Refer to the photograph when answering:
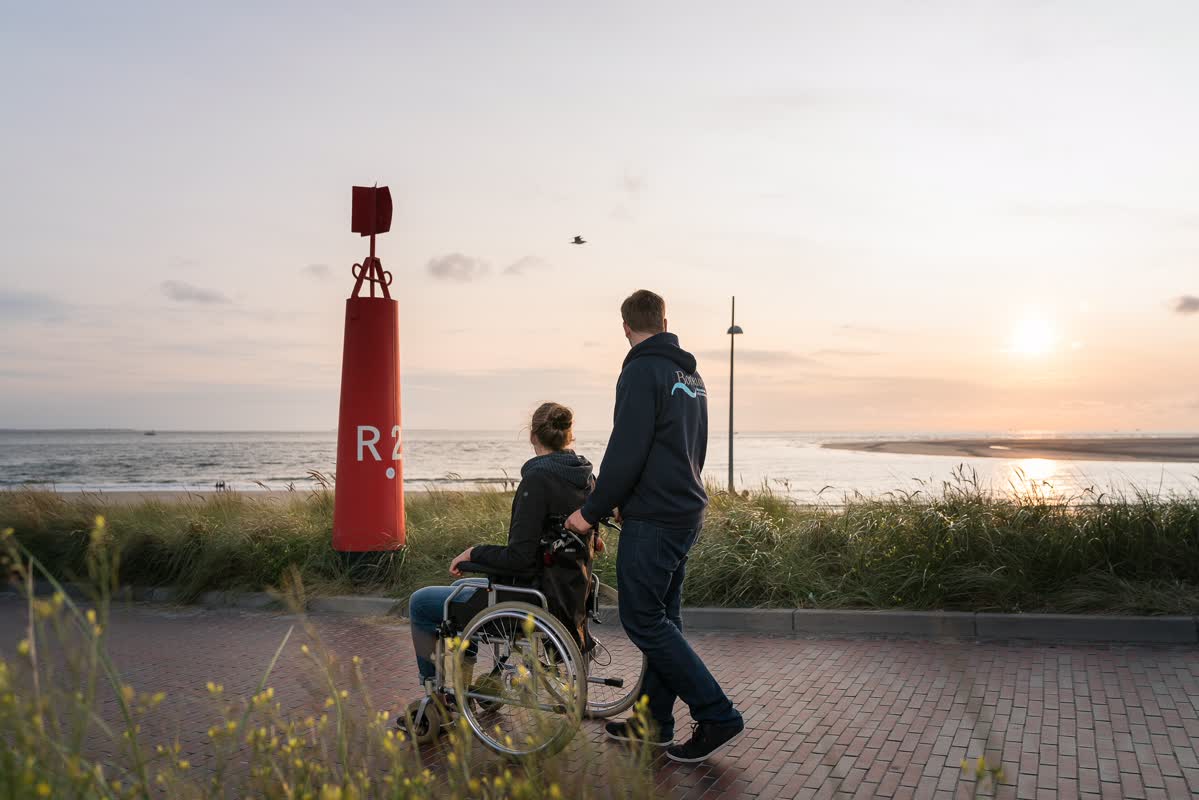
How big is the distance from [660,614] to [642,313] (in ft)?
4.69

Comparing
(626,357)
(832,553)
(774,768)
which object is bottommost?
(774,768)

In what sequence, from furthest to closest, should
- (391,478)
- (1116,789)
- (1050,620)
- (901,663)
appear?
(391,478), (1050,620), (901,663), (1116,789)

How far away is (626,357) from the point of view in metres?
4.37

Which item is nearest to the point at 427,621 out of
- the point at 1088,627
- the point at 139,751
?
the point at 139,751

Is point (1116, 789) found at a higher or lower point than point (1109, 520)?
lower

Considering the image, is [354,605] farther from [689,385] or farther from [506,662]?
[689,385]

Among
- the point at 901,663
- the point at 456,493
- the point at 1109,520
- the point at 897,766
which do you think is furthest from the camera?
the point at 456,493

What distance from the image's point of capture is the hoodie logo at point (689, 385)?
4264 millimetres

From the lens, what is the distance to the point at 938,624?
7031 millimetres

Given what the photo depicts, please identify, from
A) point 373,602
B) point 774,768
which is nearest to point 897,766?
point 774,768

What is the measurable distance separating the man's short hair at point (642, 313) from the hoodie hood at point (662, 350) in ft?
0.32

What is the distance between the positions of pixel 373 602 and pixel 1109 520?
6.34 meters

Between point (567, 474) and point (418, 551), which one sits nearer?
point (567, 474)

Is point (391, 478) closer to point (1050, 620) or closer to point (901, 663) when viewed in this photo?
point (901, 663)
